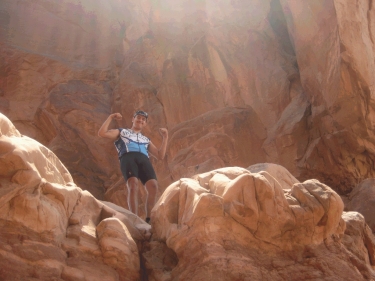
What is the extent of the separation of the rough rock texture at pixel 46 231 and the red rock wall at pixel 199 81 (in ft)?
21.8

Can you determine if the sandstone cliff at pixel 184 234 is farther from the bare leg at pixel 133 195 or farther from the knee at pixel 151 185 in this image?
the knee at pixel 151 185

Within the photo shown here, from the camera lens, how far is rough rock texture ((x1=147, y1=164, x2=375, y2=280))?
3973 millimetres

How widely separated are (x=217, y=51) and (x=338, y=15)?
4851 millimetres

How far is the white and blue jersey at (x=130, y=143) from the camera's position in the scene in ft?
22.0

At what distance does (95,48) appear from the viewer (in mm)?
16062

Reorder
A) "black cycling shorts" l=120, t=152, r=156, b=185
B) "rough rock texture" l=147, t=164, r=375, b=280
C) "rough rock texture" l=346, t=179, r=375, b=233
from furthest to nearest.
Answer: "rough rock texture" l=346, t=179, r=375, b=233
"black cycling shorts" l=120, t=152, r=156, b=185
"rough rock texture" l=147, t=164, r=375, b=280

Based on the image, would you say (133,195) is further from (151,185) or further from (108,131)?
(108,131)

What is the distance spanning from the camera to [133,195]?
247 inches

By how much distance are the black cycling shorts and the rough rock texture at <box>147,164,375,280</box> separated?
6.56ft

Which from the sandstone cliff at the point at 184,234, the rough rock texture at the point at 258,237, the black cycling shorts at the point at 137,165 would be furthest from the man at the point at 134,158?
the rough rock texture at the point at 258,237

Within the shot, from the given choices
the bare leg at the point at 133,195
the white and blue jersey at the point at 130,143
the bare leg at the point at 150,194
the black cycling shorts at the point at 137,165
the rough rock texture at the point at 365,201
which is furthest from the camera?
the rough rock texture at the point at 365,201

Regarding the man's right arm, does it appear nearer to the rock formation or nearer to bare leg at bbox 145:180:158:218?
bare leg at bbox 145:180:158:218

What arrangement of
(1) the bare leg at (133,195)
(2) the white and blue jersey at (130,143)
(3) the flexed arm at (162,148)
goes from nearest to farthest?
(1) the bare leg at (133,195) → (2) the white and blue jersey at (130,143) → (3) the flexed arm at (162,148)

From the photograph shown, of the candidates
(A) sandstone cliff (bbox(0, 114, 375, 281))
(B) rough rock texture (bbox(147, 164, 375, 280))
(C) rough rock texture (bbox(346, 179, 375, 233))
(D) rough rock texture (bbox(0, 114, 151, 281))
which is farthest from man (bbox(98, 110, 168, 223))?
(C) rough rock texture (bbox(346, 179, 375, 233))
